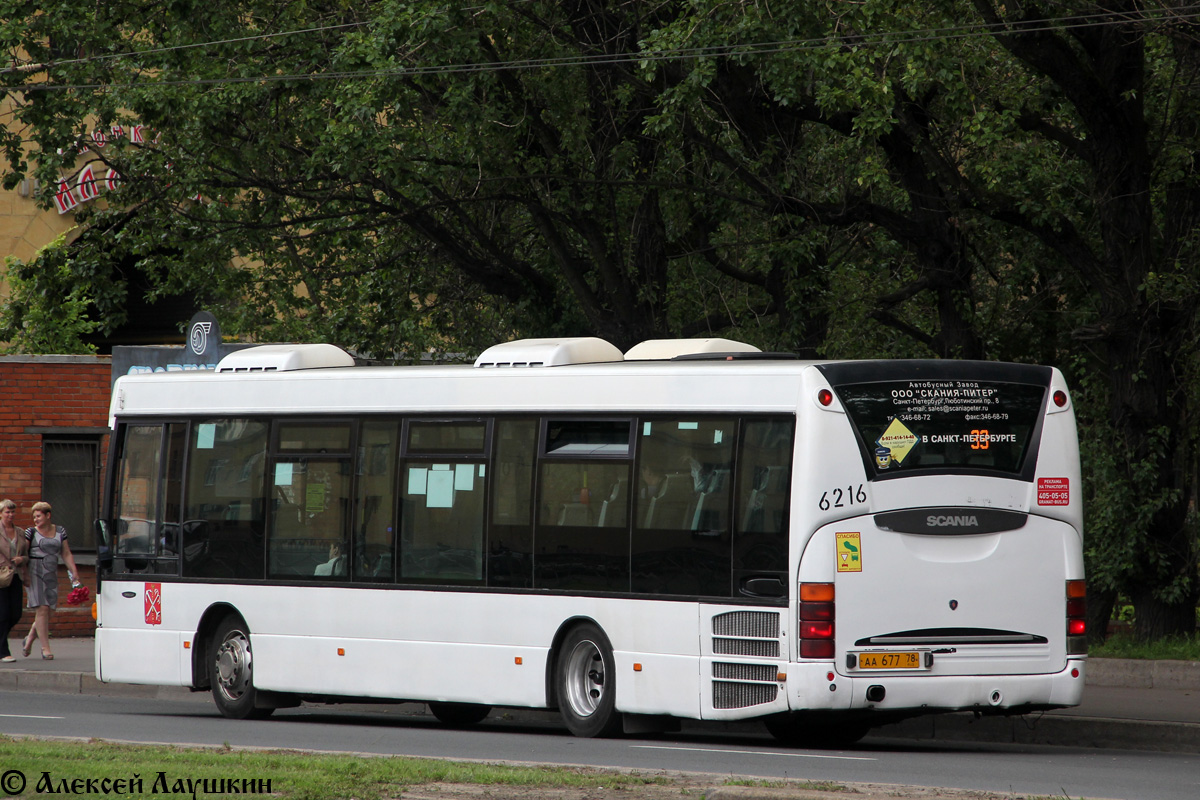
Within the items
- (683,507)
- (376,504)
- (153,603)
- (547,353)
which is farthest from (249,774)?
(153,603)

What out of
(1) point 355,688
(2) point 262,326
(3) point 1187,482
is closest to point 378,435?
(1) point 355,688

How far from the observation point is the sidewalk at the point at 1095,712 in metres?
12.4

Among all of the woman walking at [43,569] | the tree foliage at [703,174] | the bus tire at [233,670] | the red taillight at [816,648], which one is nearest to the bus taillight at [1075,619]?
the red taillight at [816,648]

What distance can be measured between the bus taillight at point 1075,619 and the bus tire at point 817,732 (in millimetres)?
1638

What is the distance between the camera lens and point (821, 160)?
59.2 feet

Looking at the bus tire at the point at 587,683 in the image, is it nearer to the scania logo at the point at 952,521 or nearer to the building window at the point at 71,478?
the scania logo at the point at 952,521

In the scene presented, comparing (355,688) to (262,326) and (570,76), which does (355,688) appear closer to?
(570,76)

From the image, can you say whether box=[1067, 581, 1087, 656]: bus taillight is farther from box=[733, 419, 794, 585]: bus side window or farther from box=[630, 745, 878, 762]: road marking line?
box=[733, 419, 794, 585]: bus side window

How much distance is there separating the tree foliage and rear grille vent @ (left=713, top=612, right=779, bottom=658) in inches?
188

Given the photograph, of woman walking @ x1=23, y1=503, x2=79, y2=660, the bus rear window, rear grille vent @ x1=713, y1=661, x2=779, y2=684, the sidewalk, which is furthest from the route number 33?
woman walking @ x1=23, y1=503, x2=79, y2=660

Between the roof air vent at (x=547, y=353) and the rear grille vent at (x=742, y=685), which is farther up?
the roof air vent at (x=547, y=353)

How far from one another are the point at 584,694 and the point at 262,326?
13.1 metres

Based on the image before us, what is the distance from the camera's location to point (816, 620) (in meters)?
10.8

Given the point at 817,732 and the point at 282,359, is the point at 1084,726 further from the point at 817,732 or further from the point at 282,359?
the point at 282,359
